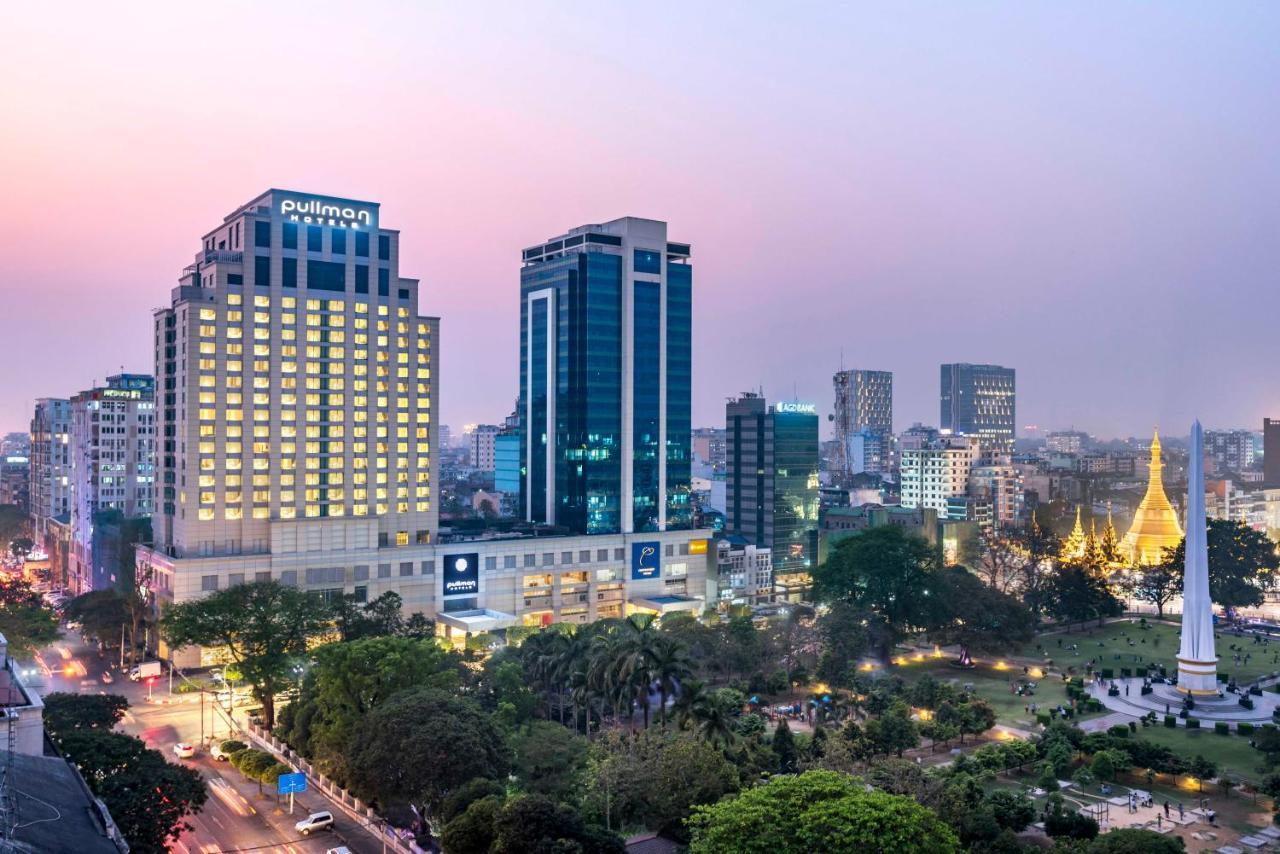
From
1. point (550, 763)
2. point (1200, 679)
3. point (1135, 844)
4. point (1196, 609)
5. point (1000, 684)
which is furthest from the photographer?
point (1000, 684)

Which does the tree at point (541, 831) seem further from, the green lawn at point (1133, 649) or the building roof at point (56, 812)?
the green lawn at point (1133, 649)

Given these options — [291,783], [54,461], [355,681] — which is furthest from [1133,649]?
[54,461]

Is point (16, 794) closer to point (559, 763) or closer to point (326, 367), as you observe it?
point (559, 763)

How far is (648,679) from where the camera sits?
6625 cm

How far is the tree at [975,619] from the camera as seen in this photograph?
102 m

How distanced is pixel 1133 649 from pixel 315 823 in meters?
93.0

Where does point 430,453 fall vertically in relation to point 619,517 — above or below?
above

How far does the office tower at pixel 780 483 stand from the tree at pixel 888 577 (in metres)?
55.2

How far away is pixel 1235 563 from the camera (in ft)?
432

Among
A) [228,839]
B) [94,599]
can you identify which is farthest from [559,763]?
[94,599]

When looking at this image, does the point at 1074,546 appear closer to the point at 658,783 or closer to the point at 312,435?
the point at 312,435

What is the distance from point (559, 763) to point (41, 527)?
17749cm

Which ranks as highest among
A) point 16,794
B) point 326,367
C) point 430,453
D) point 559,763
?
point 326,367

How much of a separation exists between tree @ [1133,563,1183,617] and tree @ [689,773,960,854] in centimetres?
10519
